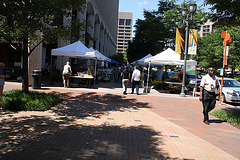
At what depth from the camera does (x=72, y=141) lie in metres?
4.67

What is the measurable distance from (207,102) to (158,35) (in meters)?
22.6

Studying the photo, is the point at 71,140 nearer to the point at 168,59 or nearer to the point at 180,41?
the point at 168,59

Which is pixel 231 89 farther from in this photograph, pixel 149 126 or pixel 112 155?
pixel 112 155

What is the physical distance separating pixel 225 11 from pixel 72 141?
783 centimetres

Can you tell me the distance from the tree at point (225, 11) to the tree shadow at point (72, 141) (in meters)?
5.69

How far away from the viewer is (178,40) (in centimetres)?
1434

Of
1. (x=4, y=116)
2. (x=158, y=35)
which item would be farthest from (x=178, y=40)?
(x=158, y=35)

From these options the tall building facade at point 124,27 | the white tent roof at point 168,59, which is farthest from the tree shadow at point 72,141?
the tall building facade at point 124,27

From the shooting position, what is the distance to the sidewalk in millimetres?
4148

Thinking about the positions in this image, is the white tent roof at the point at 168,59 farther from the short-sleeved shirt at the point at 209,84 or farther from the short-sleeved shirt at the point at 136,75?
the short-sleeved shirt at the point at 209,84

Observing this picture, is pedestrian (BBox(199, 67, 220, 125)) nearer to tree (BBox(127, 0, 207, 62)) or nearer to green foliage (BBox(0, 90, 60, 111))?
green foliage (BBox(0, 90, 60, 111))

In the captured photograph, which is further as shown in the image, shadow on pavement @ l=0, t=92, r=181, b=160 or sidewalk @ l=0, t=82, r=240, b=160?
sidewalk @ l=0, t=82, r=240, b=160

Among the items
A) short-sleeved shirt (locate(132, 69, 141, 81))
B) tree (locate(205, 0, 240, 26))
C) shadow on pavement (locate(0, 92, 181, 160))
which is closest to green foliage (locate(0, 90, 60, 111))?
shadow on pavement (locate(0, 92, 181, 160))

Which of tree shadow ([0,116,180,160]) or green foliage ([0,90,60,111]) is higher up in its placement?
green foliage ([0,90,60,111])
